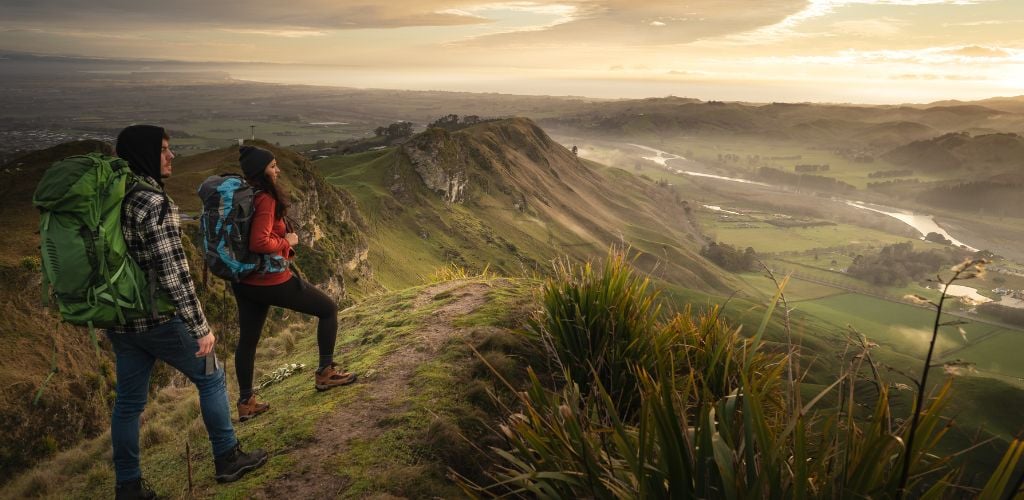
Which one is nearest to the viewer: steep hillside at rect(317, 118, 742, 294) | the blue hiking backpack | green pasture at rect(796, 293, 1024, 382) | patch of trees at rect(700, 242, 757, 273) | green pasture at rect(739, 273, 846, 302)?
the blue hiking backpack

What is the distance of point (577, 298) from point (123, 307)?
3719 mm

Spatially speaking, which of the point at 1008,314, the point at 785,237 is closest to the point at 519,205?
the point at 1008,314

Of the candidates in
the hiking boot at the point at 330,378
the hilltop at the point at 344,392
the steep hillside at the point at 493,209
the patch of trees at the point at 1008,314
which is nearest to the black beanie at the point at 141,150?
the hilltop at the point at 344,392

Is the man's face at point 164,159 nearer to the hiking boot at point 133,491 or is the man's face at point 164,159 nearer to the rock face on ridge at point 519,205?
the hiking boot at point 133,491

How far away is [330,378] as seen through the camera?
18.9ft

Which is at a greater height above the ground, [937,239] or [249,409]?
[249,409]

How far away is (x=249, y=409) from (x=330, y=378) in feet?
2.71

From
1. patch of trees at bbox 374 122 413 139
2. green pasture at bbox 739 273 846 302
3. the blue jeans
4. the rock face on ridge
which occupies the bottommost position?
green pasture at bbox 739 273 846 302

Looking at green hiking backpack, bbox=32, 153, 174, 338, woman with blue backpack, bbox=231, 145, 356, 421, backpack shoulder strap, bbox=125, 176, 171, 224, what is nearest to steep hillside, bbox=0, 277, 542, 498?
woman with blue backpack, bbox=231, 145, 356, 421

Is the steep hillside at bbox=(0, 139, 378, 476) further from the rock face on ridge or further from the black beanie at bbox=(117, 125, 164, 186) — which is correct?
the rock face on ridge

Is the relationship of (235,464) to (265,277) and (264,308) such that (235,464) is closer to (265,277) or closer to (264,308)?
(264,308)

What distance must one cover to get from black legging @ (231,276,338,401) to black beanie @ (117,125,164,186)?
1339 millimetres

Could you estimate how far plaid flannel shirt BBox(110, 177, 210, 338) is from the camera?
369 centimetres

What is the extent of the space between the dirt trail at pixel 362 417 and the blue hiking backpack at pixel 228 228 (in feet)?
5.38
